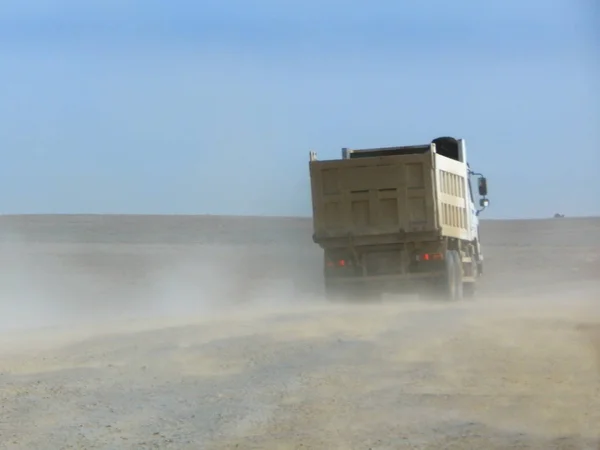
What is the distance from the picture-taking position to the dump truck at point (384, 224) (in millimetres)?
20672

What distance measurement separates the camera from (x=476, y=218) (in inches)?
1019

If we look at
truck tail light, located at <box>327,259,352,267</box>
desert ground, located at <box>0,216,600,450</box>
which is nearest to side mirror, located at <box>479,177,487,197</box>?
desert ground, located at <box>0,216,600,450</box>

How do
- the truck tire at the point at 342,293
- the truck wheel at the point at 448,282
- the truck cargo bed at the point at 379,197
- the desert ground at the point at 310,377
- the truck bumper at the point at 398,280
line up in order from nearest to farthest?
1. the desert ground at the point at 310,377
2. the truck cargo bed at the point at 379,197
3. the truck bumper at the point at 398,280
4. the truck wheel at the point at 448,282
5. the truck tire at the point at 342,293

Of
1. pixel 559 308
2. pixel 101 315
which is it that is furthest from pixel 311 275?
pixel 559 308

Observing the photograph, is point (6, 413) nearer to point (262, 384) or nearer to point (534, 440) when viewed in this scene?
point (262, 384)

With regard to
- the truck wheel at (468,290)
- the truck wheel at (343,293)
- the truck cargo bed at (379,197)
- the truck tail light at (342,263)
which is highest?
the truck cargo bed at (379,197)

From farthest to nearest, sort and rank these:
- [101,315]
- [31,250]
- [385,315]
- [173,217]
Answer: [173,217] → [31,250] → [101,315] → [385,315]

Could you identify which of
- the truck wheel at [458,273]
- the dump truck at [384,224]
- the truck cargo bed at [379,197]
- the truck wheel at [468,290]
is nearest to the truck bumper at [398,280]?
the dump truck at [384,224]

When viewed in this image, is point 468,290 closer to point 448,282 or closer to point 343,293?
point 448,282

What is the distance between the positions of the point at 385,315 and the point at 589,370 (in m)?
6.05

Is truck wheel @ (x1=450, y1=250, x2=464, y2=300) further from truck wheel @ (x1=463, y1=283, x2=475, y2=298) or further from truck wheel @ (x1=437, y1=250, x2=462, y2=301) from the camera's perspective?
truck wheel @ (x1=463, y1=283, x2=475, y2=298)

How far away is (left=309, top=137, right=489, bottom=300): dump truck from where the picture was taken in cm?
2067

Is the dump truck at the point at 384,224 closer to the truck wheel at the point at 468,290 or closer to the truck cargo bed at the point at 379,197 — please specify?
the truck cargo bed at the point at 379,197

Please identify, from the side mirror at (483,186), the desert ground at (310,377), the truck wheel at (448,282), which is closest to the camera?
the desert ground at (310,377)
